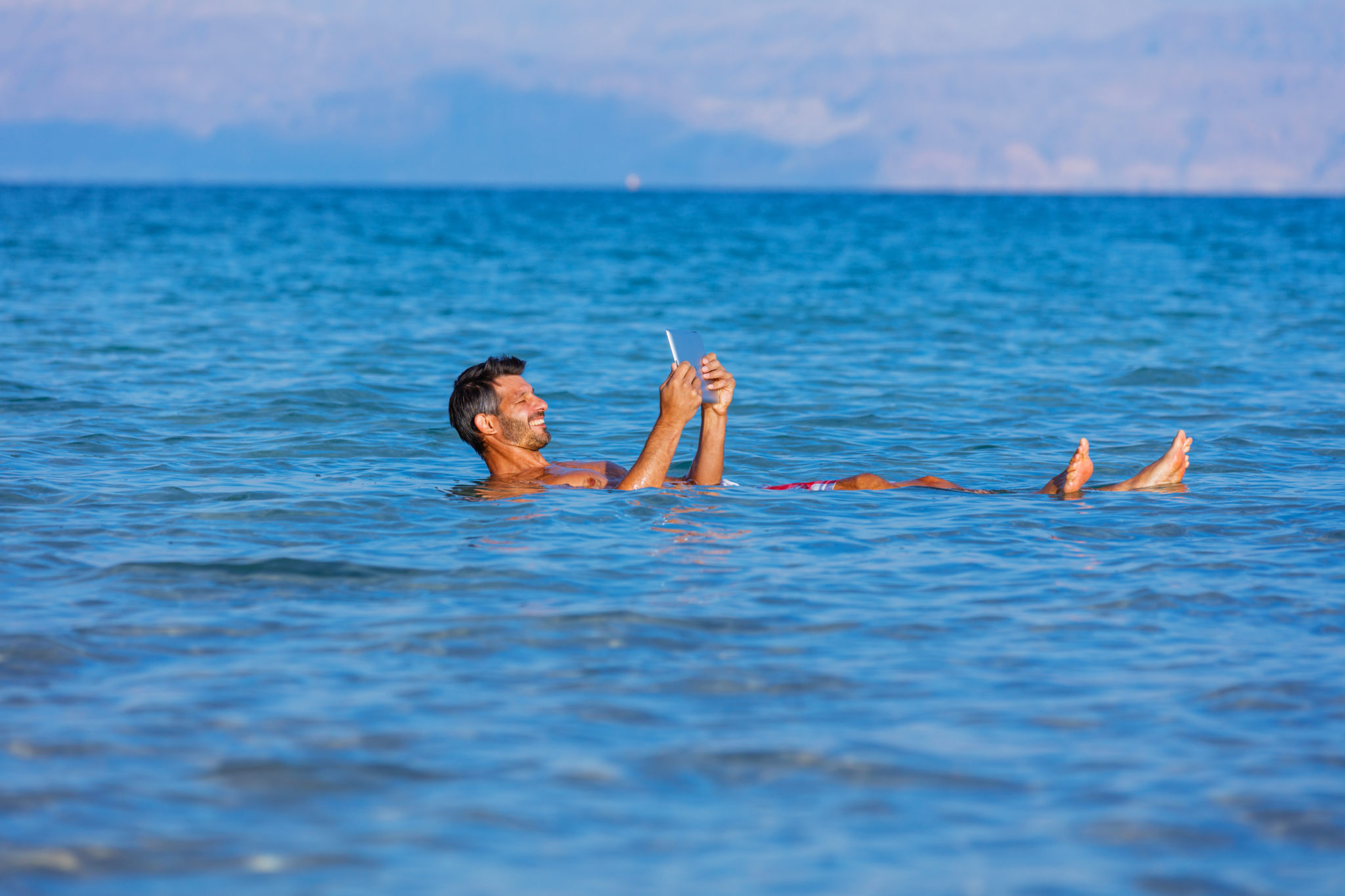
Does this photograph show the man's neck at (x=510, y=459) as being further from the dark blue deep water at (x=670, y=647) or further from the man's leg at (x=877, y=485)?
the man's leg at (x=877, y=485)

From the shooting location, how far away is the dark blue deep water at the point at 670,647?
3732 millimetres

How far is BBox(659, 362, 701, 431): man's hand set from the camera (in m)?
7.09

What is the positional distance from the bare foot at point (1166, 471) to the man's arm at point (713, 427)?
7.52 feet

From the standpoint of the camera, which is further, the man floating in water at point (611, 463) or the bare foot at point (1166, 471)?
the bare foot at point (1166, 471)

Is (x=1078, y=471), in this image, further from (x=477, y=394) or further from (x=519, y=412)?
(x=477, y=394)

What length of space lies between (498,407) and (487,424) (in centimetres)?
13

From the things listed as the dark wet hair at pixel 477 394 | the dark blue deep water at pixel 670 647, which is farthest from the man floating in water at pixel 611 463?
the dark blue deep water at pixel 670 647

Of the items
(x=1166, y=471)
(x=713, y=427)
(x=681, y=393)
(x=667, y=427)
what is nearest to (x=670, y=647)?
(x=681, y=393)

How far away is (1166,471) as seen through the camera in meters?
7.77

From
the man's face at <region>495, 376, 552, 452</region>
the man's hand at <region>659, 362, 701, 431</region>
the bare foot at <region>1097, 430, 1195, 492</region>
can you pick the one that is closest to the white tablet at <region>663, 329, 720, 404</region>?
the man's hand at <region>659, 362, 701, 431</region>

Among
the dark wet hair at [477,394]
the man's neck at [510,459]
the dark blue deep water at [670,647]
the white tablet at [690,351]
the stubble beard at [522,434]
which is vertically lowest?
the dark blue deep water at [670,647]

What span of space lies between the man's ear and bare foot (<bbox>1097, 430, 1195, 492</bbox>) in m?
3.64

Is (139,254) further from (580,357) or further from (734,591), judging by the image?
(734,591)

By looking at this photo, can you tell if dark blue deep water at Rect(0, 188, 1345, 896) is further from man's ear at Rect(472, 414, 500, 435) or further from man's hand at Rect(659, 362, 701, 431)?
man's hand at Rect(659, 362, 701, 431)
